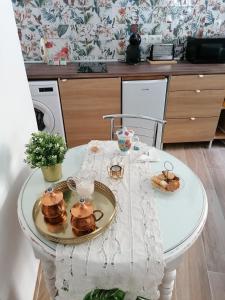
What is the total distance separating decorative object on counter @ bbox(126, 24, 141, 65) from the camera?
2424 mm

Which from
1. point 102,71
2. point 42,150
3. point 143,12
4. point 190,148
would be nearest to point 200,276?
point 42,150

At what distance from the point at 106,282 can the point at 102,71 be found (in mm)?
1925

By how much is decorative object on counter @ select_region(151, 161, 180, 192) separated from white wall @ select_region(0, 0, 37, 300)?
0.69 m

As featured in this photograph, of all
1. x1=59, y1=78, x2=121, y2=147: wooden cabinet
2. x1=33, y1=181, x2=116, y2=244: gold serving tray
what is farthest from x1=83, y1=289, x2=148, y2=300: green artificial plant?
x1=59, y1=78, x2=121, y2=147: wooden cabinet

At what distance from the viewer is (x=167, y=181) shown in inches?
41.9

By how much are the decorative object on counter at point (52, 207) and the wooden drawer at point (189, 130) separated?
74.9 inches

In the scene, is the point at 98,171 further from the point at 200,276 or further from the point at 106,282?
the point at 200,276

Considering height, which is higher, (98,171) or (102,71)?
(102,71)

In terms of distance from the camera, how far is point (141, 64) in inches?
98.5

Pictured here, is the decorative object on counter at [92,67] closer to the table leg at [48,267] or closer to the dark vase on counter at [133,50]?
the dark vase on counter at [133,50]

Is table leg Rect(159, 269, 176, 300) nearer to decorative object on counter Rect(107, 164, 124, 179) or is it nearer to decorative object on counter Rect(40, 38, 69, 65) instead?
decorative object on counter Rect(107, 164, 124, 179)

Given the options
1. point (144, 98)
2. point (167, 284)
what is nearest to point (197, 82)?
point (144, 98)

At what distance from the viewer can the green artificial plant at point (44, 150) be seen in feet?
3.46

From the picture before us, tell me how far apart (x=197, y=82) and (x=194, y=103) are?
0.73ft
